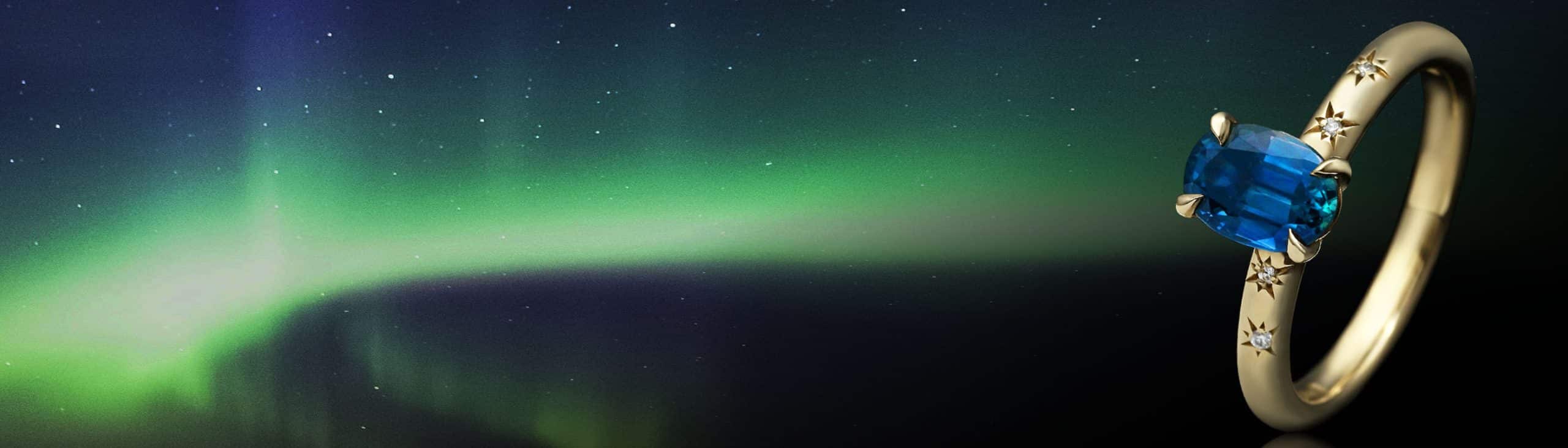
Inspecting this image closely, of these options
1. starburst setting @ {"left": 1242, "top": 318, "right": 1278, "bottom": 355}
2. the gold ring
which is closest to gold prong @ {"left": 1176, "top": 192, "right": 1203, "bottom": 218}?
the gold ring

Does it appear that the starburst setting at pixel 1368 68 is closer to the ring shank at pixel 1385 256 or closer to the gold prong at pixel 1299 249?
the ring shank at pixel 1385 256

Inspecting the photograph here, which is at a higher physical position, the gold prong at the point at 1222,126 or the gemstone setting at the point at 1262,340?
the gold prong at the point at 1222,126

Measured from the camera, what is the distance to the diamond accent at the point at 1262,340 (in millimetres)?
615

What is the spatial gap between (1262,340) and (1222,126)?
16cm

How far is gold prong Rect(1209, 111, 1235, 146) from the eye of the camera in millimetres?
531

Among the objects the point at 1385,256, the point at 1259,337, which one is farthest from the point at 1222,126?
the point at 1385,256

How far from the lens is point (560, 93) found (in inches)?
31.4

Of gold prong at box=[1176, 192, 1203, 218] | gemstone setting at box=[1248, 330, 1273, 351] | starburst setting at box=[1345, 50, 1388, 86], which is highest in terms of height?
starburst setting at box=[1345, 50, 1388, 86]

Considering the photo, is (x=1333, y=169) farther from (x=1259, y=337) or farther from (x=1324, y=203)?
(x=1259, y=337)

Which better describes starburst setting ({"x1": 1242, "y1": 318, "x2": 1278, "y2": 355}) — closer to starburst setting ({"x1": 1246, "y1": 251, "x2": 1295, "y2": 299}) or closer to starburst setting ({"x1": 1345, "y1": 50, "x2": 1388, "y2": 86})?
starburst setting ({"x1": 1246, "y1": 251, "x2": 1295, "y2": 299})

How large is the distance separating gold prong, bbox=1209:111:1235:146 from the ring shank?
66 mm

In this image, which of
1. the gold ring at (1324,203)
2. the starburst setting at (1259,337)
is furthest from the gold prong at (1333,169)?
the starburst setting at (1259,337)

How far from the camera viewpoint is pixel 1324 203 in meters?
0.54

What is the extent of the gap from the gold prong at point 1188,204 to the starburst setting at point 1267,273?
74 millimetres
